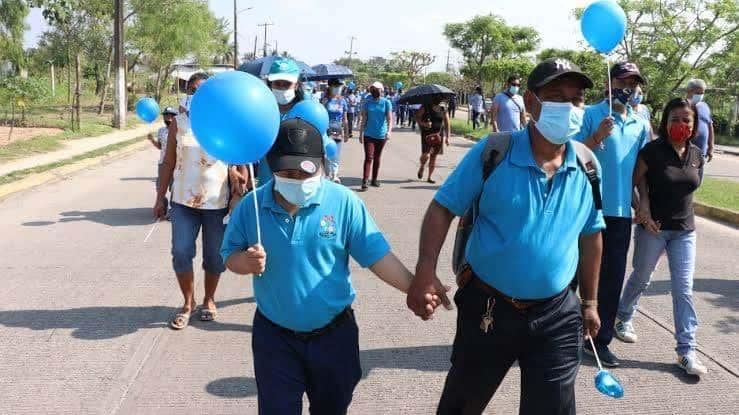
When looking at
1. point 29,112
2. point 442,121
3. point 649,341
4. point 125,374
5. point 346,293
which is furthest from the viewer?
point 29,112

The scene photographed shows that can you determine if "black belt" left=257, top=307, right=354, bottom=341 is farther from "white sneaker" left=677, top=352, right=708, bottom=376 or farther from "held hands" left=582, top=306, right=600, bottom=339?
"white sneaker" left=677, top=352, right=708, bottom=376

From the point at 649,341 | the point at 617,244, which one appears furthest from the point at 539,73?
the point at 649,341

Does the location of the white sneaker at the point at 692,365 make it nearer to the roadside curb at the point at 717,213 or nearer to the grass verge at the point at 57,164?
the roadside curb at the point at 717,213

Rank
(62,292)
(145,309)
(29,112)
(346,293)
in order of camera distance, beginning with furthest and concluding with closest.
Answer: (29,112)
(62,292)
(145,309)
(346,293)

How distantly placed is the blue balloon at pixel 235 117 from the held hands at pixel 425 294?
783mm

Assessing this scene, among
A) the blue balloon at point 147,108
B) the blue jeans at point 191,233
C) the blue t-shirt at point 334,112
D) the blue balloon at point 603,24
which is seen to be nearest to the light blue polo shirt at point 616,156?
the blue balloon at point 603,24

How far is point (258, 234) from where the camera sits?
2.44 metres

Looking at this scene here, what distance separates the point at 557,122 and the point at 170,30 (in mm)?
31799

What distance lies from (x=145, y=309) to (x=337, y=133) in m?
5.89

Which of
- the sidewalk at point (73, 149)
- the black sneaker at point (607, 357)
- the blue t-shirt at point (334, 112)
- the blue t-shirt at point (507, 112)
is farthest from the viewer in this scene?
the sidewalk at point (73, 149)

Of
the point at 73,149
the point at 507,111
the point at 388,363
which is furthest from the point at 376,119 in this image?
the point at 73,149

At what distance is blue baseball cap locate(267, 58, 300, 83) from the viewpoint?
4664 mm

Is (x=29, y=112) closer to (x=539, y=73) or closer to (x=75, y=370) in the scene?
(x=75, y=370)

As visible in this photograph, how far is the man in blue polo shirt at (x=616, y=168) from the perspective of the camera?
13.0 feet
